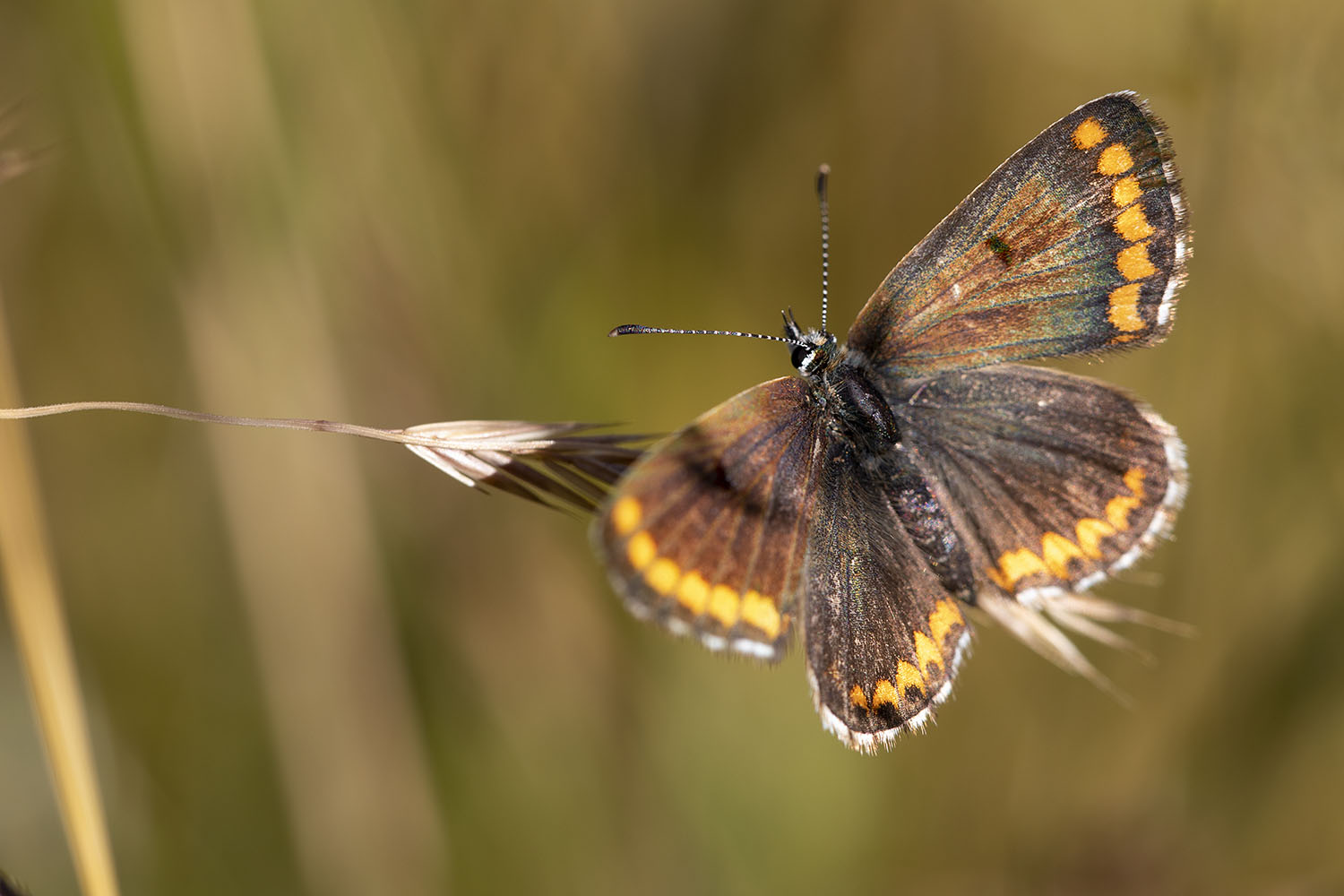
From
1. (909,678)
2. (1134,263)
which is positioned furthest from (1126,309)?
(909,678)

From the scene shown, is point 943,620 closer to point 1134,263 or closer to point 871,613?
point 871,613

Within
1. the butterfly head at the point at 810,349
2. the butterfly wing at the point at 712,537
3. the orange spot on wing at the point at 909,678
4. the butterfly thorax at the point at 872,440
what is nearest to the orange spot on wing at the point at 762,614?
the butterfly wing at the point at 712,537

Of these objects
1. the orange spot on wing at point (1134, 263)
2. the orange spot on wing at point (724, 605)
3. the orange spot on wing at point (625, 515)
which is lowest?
the orange spot on wing at point (724, 605)

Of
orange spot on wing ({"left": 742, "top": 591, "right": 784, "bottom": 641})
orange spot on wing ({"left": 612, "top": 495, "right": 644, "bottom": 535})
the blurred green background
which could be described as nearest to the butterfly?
orange spot on wing ({"left": 742, "top": 591, "right": 784, "bottom": 641})

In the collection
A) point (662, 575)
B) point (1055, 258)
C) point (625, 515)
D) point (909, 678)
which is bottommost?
point (909, 678)

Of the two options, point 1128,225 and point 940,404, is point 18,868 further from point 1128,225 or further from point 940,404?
point 1128,225

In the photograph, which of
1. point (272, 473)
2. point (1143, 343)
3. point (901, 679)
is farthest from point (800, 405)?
point (272, 473)

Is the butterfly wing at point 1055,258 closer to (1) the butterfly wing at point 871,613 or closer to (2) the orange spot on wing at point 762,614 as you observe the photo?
(1) the butterfly wing at point 871,613

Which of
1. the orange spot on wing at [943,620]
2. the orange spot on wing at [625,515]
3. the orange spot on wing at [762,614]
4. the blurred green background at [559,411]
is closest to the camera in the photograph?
the orange spot on wing at [625,515]
